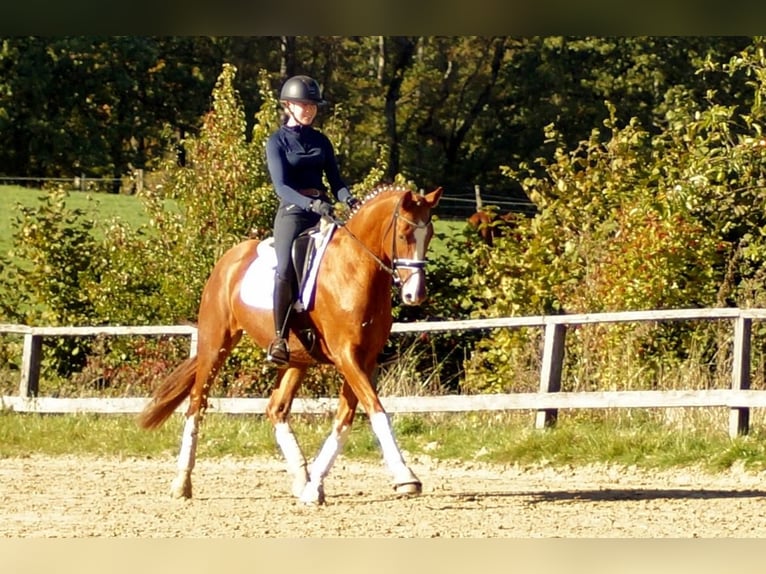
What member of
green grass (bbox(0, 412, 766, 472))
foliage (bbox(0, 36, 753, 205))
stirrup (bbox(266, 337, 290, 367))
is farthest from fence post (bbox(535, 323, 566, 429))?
foliage (bbox(0, 36, 753, 205))

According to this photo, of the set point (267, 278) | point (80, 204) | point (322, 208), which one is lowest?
point (80, 204)

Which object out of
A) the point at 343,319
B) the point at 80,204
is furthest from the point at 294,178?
the point at 80,204

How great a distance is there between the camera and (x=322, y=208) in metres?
8.65

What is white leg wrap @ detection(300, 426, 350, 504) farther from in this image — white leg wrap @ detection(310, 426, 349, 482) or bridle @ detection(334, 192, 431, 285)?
bridle @ detection(334, 192, 431, 285)

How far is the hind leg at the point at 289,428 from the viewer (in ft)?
30.5

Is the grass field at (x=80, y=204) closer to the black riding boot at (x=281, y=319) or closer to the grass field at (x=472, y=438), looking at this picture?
the grass field at (x=472, y=438)

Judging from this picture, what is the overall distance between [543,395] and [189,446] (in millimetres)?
3863

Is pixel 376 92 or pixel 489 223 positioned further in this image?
Result: pixel 376 92

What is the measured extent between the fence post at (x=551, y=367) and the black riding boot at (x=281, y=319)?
12.3 ft

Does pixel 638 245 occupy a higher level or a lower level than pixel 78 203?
higher

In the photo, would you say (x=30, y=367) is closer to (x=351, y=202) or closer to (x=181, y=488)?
(x=181, y=488)

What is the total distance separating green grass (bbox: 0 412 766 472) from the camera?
36.0 feet

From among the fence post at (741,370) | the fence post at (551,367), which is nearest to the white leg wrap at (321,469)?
the fence post at (551,367)

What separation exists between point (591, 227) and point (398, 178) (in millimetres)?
2266
